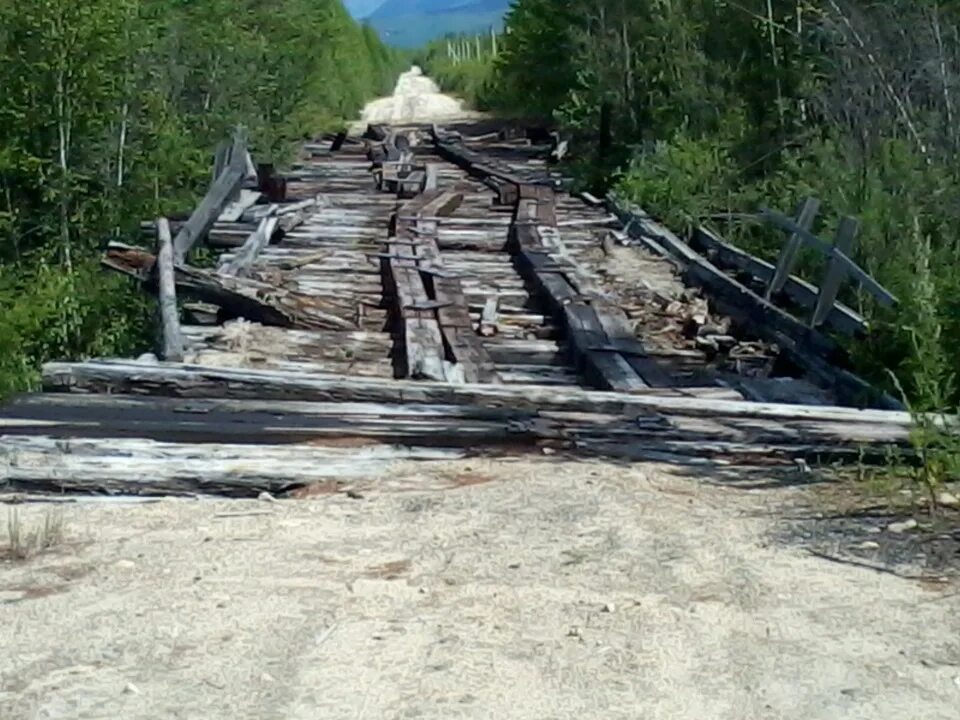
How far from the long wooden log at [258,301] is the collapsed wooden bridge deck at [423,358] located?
0.08 feet

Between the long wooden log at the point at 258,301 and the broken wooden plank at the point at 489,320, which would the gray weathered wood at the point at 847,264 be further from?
the long wooden log at the point at 258,301

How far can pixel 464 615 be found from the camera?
14.5 feet

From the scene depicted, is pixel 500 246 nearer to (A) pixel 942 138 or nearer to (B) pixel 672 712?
(A) pixel 942 138

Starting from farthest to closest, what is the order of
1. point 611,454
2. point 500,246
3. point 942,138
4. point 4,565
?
point 500,246
point 942,138
point 611,454
point 4,565

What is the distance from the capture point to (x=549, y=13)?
98.4ft

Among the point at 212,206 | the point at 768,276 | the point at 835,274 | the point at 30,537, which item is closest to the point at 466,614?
the point at 30,537

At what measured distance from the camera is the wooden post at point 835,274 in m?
9.16

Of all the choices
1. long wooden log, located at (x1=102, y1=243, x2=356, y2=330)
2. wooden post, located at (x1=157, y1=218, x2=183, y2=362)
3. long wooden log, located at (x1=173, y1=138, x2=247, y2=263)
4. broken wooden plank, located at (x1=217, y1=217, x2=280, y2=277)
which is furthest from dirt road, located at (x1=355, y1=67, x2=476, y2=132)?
long wooden log, located at (x1=102, y1=243, x2=356, y2=330)

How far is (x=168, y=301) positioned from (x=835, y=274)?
437 cm

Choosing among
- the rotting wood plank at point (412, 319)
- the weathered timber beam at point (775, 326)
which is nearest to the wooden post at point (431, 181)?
the rotting wood plank at point (412, 319)

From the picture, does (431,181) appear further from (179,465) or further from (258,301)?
(179,465)

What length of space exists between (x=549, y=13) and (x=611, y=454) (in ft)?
81.3

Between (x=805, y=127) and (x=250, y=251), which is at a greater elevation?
(x=805, y=127)

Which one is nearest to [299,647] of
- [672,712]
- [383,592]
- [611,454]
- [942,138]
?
[383,592]
